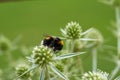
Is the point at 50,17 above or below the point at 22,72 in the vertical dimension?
above

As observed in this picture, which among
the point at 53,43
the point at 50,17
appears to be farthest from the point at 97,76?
the point at 50,17

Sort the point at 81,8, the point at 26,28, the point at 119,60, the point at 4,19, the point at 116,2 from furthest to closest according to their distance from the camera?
the point at 81,8 → the point at 4,19 → the point at 26,28 → the point at 116,2 → the point at 119,60

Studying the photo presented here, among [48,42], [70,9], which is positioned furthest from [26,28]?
[48,42]

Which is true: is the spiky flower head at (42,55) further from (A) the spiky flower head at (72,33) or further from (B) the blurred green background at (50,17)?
(B) the blurred green background at (50,17)

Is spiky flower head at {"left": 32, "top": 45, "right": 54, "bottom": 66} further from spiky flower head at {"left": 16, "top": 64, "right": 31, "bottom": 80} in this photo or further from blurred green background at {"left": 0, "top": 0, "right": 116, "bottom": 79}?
blurred green background at {"left": 0, "top": 0, "right": 116, "bottom": 79}

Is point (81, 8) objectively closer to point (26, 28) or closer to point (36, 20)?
point (36, 20)

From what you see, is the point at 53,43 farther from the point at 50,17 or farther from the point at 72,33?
the point at 50,17

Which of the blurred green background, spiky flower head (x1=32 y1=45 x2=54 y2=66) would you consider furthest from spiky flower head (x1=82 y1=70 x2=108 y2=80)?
the blurred green background
